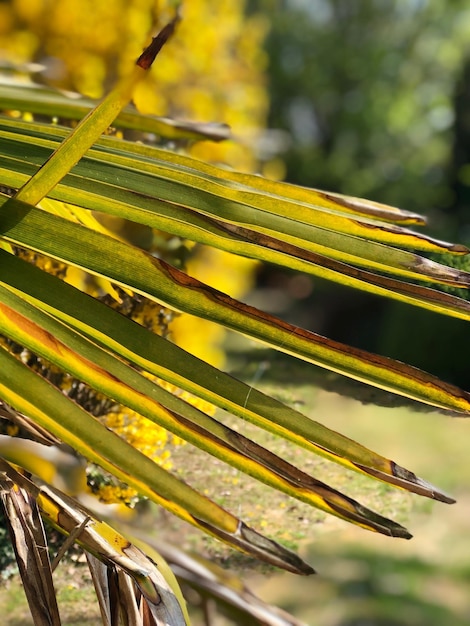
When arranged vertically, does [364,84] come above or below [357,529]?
above

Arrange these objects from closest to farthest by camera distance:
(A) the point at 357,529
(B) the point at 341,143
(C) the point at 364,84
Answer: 1. (A) the point at 357,529
2. (C) the point at 364,84
3. (B) the point at 341,143

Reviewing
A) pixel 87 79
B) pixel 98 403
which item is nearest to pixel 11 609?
pixel 98 403

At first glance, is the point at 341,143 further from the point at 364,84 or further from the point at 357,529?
the point at 357,529

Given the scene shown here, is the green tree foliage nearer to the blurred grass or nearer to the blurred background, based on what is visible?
the blurred background

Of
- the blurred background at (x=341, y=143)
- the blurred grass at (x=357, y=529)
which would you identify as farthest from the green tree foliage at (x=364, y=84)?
the blurred grass at (x=357, y=529)

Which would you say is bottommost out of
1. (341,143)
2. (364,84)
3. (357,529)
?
(357,529)

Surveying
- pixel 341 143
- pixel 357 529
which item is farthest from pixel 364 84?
pixel 357 529

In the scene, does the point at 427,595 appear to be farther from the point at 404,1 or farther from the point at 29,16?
the point at 404,1

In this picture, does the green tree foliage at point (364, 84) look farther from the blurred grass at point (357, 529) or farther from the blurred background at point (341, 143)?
the blurred grass at point (357, 529)

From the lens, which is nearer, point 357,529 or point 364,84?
point 357,529
